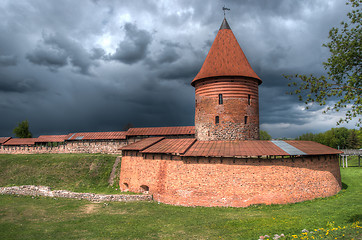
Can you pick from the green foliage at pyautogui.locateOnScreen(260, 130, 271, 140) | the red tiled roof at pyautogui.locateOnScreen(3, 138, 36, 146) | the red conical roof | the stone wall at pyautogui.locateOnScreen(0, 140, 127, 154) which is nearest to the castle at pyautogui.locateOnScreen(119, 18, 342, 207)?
the red conical roof

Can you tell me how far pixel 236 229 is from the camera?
10.1m

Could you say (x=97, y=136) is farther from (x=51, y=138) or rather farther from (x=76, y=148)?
(x=51, y=138)

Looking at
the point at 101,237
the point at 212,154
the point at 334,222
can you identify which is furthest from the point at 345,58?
the point at 101,237

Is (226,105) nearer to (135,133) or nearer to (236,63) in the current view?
(236,63)

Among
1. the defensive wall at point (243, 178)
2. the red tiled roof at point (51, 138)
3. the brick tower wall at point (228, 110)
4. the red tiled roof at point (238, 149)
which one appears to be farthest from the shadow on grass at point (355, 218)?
the red tiled roof at point (51, 138)

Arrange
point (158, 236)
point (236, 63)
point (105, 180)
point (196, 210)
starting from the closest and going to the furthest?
1. point (158, 236)
2. point (196, 210)
3. point (236, 63)
4. point (105, 180)

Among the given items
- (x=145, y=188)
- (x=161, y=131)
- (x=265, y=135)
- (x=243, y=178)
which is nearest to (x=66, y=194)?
(x=145, y=188)

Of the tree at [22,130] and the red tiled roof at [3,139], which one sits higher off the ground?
the tree at [22,130]

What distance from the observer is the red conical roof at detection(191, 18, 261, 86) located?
17633 millimetres

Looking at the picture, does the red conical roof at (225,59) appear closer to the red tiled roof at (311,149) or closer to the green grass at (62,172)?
the red tiled roof at (311,149)

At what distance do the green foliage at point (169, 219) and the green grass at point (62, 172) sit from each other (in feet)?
17.1

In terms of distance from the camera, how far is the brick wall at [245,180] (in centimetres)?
1367

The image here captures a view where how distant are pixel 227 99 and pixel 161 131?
10.8 metres

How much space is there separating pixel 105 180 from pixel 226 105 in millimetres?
12305
